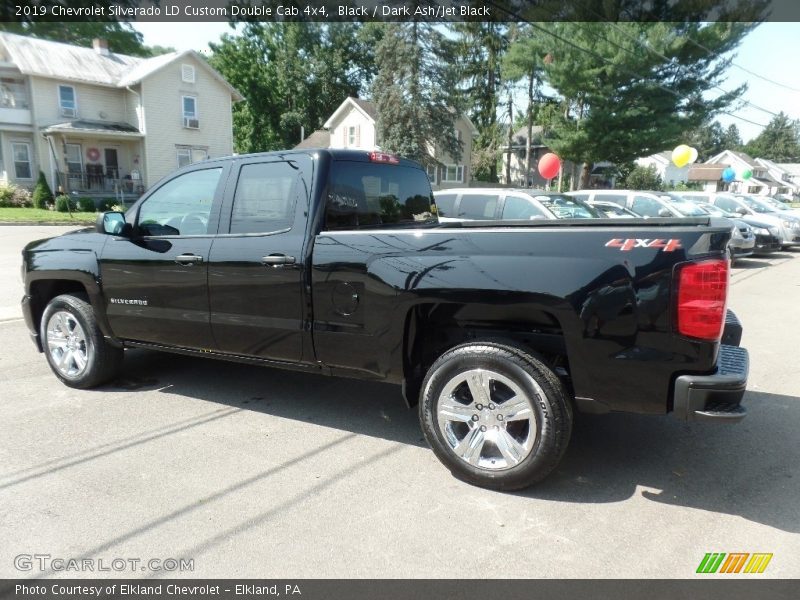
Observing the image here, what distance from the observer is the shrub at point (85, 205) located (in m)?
28.1

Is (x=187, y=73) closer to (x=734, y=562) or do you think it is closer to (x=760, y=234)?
(x=760, y=234)

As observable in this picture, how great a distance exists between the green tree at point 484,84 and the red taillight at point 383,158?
44.1 meters

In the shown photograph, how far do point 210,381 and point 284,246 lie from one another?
203 centimetres

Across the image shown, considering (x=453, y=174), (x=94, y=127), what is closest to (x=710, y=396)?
(x=94, y=127)

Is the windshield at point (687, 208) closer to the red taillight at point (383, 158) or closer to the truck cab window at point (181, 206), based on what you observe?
the red taillight at point (383, 158)

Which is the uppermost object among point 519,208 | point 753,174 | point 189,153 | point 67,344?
point 753,174

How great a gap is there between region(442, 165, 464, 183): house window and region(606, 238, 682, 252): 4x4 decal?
41404 millimetres

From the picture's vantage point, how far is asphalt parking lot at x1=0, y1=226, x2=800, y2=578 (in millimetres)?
2775

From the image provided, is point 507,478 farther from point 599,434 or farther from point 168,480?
point 168,480

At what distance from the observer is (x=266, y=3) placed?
Answer: 1561 inches

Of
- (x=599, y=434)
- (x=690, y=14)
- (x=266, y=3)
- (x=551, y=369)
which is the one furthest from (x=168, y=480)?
(x=266, y=3)

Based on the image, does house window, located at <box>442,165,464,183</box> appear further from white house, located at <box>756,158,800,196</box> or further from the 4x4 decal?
white house, located at <box>756,158,800,196</box>

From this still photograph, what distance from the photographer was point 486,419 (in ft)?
11.2

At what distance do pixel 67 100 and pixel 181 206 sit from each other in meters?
32.4
